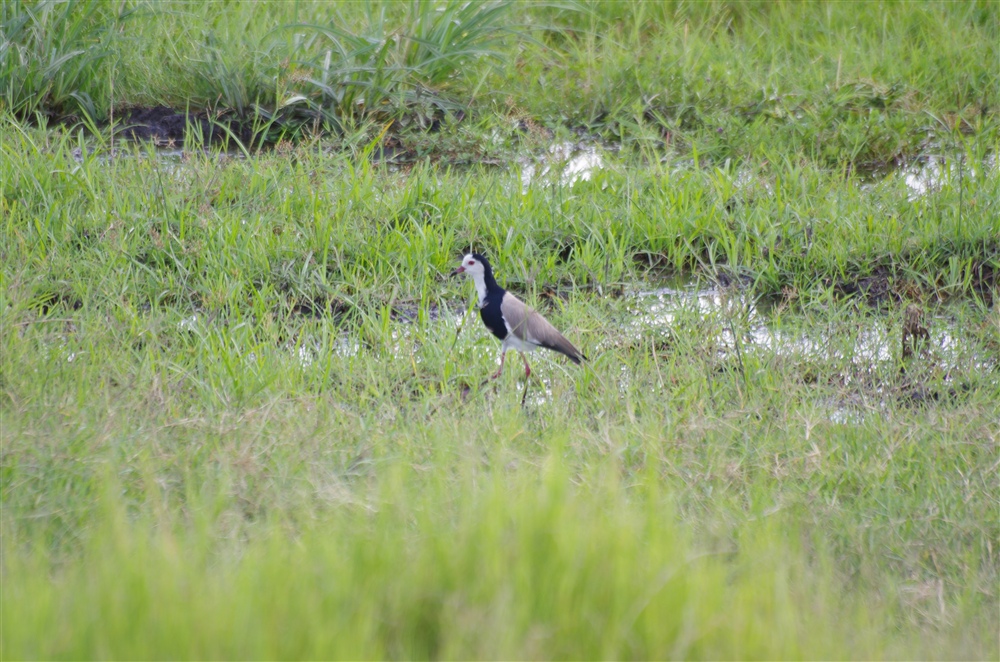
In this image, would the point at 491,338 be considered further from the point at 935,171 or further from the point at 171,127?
the point at 935,171

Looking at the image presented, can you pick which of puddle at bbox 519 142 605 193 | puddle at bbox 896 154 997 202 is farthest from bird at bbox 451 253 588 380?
puddle at bbox 896 154 997 202

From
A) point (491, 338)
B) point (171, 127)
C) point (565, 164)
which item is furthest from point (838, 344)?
point (171, 127)

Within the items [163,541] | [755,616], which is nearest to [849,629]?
[755,616]

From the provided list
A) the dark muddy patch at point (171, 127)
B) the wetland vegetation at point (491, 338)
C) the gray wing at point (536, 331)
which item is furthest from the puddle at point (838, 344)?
the dark muddy patch at point (171, 127)

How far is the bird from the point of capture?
416cm

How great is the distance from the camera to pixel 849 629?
2553 millimetres

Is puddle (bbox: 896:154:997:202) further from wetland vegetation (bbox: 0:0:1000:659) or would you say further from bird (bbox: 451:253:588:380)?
bird (bbox: 451:253:588:380)

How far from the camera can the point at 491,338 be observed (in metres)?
4.66

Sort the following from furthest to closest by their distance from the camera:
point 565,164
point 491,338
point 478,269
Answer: point 565,164
point 491,338
point 478,269

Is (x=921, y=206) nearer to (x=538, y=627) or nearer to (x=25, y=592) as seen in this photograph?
(x=538, y=627)

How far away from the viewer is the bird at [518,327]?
13.7 feet

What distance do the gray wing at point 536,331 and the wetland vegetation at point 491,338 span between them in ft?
0.53

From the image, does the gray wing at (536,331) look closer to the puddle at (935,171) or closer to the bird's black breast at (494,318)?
the bird's black breast at (494,318)

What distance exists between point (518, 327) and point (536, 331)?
7 cm
